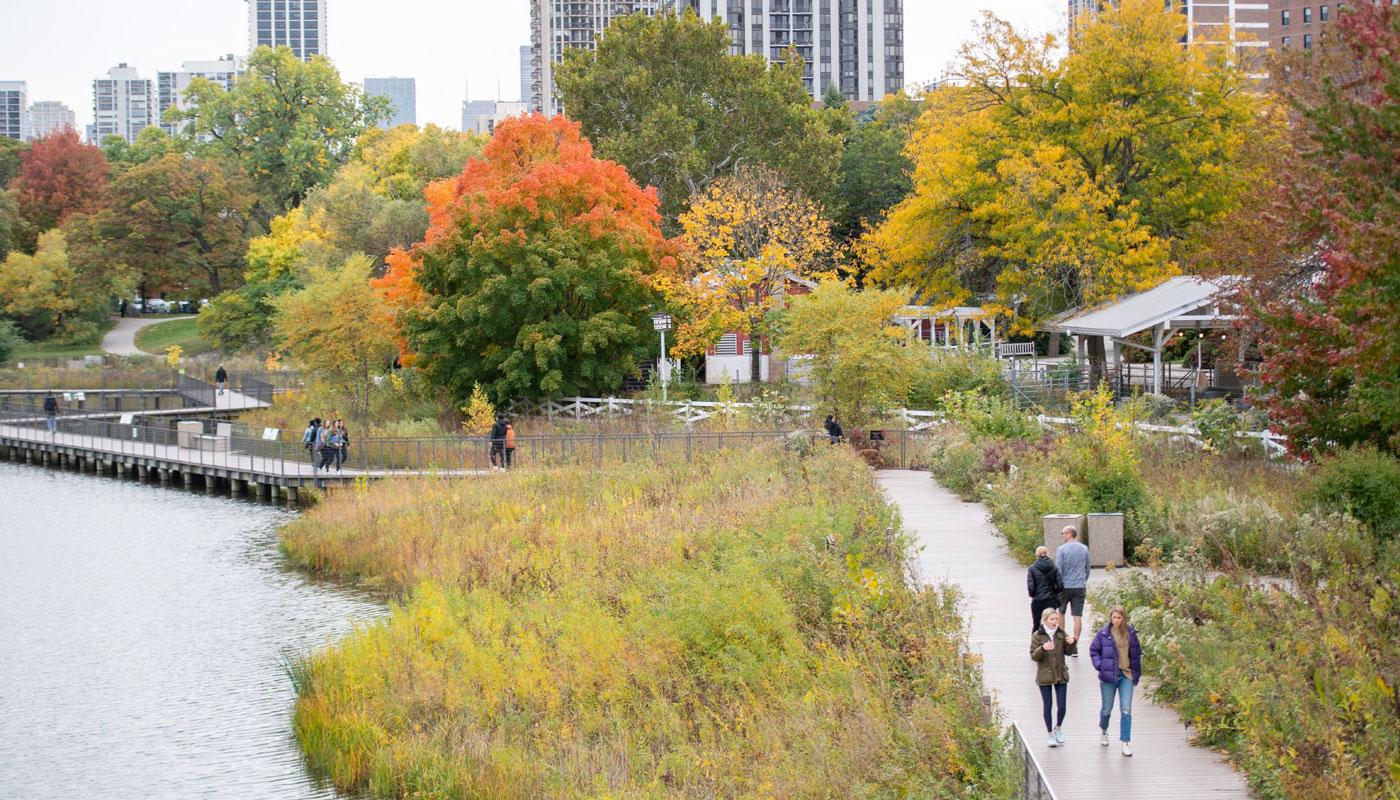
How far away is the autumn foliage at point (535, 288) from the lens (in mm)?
40719

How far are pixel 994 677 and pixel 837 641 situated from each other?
2447 millimetres

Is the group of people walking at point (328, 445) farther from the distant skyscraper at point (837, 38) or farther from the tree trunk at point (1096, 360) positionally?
the distant skyscraper at point (837, 38)

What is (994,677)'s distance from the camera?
13.6 m

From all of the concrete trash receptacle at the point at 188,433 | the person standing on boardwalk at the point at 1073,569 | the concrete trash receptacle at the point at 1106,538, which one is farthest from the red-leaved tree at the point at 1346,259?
the concrete trash receptacle at the point at 188,433

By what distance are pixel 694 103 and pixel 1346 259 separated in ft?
164

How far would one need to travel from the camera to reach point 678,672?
1612 cm

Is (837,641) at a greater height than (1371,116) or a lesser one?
lesser

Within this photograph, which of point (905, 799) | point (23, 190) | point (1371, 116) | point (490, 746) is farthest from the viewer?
point (23, 190)

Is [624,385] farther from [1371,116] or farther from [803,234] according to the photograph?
[1371,116]

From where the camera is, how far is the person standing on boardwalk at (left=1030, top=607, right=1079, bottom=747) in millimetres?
11492

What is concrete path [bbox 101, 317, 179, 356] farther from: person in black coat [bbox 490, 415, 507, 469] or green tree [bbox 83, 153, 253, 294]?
person in black coat [bbox 490, 415, 507, 469]

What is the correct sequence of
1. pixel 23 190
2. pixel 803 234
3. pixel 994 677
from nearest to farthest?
pixel 994 677
pixel 803 234
pixel 23 190

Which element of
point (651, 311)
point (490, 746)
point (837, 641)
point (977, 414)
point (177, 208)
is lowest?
point (490, 746)

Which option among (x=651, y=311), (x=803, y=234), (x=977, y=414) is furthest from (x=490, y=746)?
(x=803, y=234)
